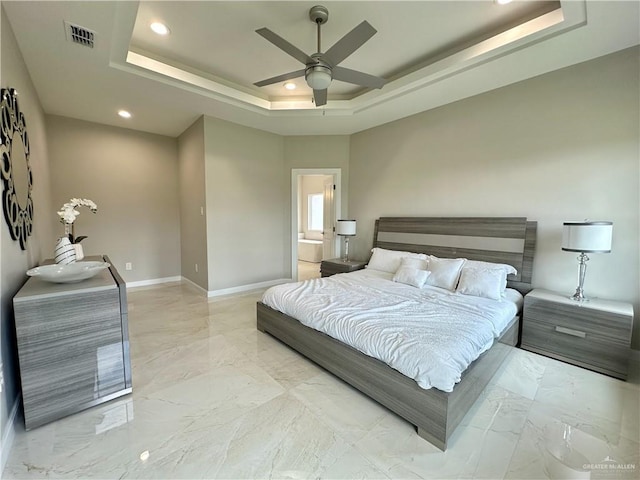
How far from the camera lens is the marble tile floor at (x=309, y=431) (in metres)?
1.47

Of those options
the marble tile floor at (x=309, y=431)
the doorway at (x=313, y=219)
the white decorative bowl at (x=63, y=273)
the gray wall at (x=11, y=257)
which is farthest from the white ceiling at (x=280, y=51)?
the marble tile floor at (x=309, y=431)

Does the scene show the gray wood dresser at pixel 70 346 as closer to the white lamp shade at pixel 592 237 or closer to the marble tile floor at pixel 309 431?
the marble tile floor at pixel 309 431

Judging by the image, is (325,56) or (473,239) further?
(473,239)

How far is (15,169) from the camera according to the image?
210cm

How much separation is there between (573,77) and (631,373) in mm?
2834

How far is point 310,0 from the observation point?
2195mm

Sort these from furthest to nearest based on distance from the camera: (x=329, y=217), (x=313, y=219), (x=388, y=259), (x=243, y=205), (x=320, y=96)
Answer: (x=313, y=219) → (x=329, y=217) → (x=243, y=205) → (x=388, y=259) → (x=320, y=96)

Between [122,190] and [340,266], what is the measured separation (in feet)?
13.5

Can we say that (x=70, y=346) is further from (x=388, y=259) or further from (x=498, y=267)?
(x=498, y=267)

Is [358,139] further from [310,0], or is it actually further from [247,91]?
[310,0]

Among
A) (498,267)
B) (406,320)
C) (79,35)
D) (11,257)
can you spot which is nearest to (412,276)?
(498,267)

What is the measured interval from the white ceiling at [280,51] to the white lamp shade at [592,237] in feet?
5.25

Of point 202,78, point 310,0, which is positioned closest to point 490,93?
point 310,0

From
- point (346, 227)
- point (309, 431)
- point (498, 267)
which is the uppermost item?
point (346, 227)
